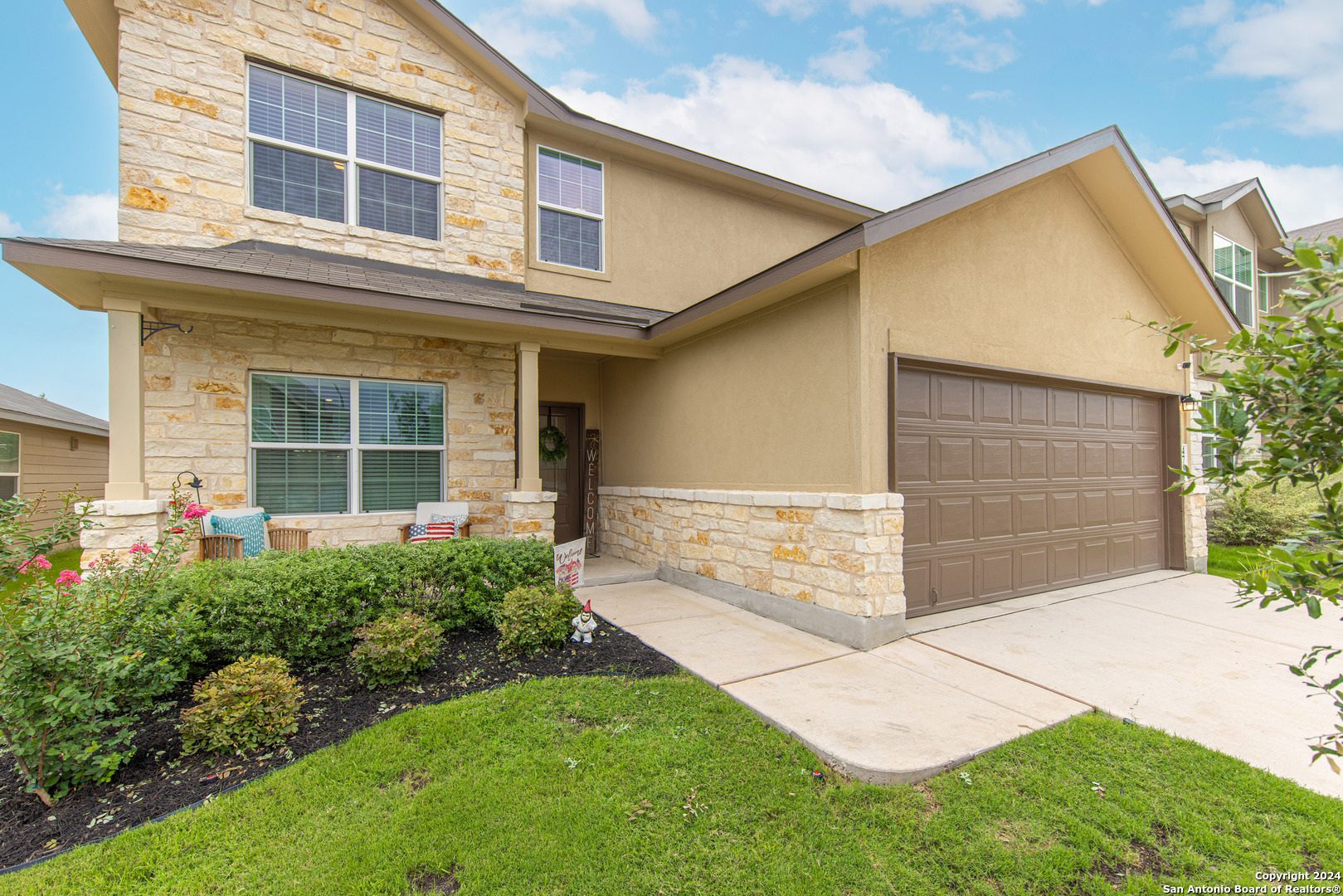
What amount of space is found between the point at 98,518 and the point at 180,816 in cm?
421

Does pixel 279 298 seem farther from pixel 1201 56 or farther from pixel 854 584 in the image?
pixel 1201 56

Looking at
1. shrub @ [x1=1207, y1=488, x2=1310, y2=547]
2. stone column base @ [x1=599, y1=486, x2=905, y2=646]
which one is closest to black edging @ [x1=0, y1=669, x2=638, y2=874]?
stone column base @ [x1=599, y1=486, x2=905, y2=646]

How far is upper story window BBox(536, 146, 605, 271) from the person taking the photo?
8.12 metres

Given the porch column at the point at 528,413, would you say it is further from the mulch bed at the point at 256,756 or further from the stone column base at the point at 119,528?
the stone column base at the point at 119,528

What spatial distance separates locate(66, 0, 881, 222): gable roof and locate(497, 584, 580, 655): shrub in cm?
638

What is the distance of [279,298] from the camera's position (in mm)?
5648

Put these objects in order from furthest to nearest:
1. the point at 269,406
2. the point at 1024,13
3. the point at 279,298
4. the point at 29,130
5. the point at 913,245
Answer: the point at 29,130
the point at 1024,13
the point at 269,406
the point at 279,298
the point at 913,245

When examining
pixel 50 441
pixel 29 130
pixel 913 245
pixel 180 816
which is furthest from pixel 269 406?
pixel 29 130

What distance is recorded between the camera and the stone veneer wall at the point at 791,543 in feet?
15.9

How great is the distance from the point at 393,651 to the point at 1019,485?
6087 mm

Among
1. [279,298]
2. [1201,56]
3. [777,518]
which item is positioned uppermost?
[1201,56]

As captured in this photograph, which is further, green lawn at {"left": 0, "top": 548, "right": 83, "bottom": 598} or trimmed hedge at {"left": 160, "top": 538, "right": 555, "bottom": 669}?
green lawn at {"left": 0, "top": 548, "right": 83, "bottom": 598}

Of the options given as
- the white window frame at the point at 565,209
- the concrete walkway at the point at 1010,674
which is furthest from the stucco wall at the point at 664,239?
the concrete walkway at the point at 1010,674

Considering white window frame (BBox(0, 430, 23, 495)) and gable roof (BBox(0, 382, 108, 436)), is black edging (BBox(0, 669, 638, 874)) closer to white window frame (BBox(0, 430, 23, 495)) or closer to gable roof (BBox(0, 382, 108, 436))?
gable roof (BBox(0, 382, 108, 436))
